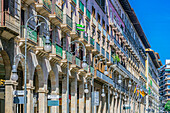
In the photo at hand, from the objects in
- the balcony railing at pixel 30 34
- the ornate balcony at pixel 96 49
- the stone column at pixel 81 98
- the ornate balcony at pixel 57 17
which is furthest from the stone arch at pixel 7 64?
the ornate balcony at pixel 96 49

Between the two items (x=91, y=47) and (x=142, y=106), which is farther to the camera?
(x=142, y=106)

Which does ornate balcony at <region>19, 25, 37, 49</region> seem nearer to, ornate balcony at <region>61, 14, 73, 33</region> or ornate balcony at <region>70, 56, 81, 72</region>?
ornate balcony at <region>61, 14, 73, 33</region>

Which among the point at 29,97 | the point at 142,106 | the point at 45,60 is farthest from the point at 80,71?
the point at 142,106

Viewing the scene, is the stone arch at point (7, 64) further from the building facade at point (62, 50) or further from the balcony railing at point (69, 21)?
the balcony railing at point (69, 21)

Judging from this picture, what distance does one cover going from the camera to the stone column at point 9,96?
28.0m

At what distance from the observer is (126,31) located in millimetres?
89438

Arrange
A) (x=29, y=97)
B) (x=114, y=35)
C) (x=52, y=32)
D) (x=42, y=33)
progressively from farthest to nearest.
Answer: (x=114, y=35) < (x=52, y=32) < (x=42, y=33) < (x=29, y=97)

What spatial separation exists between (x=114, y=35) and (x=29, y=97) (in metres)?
44.1

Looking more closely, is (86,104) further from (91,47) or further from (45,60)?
(45,60)

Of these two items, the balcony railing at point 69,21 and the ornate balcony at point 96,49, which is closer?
the balcony railing at point 69,21

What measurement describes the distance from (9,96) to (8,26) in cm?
483

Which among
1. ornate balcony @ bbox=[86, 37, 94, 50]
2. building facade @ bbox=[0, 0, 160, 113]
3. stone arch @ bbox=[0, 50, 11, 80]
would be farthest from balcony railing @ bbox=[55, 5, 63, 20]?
ornate balcony @ bbox=[86, 37, 94, 50]

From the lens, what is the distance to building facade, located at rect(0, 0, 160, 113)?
2859cm

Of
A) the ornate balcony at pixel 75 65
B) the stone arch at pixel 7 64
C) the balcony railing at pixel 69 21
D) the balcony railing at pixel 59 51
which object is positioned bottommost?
the stone arch at pixel 7 64
